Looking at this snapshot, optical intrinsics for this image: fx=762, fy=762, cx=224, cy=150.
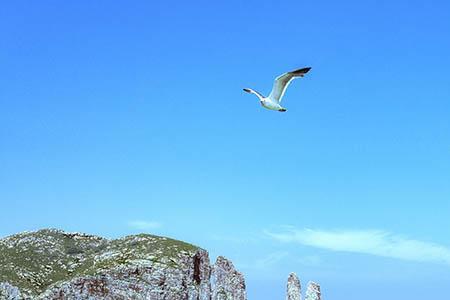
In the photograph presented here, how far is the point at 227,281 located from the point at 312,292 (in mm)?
7503

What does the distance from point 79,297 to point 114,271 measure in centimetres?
292

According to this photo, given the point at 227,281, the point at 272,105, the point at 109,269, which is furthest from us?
the point at 227,281

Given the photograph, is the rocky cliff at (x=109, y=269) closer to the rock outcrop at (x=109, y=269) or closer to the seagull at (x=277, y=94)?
the rock outcrop at (x=109, y=269)

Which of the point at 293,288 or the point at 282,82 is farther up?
the point at 282,82

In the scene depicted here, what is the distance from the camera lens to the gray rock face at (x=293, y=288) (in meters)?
63.7

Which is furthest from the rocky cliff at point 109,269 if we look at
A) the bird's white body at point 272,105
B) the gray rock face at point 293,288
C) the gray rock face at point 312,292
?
the bird's white body at point 272,105

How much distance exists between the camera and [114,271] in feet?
173

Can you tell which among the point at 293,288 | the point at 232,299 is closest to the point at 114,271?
the point at 232,299

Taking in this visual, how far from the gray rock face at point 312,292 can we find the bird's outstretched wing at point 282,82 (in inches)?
1001

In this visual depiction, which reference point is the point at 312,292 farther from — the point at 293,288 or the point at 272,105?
the point at 272,105

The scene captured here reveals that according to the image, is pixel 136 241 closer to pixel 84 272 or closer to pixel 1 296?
pixel 84 272

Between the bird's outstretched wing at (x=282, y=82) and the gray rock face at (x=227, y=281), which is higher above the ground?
the bird's outstretched wing at (x=282, y=82)

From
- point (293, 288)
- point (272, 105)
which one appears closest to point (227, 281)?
point (293, 288)

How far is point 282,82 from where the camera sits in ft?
139
